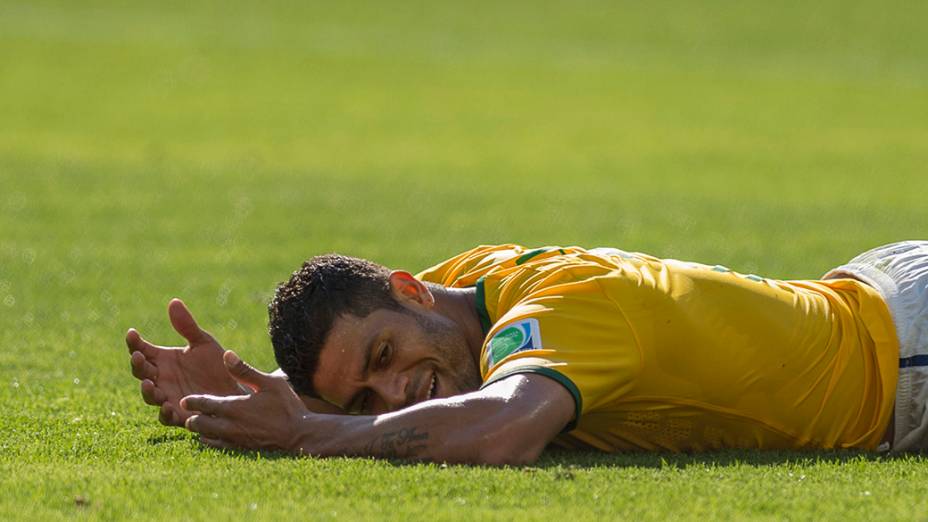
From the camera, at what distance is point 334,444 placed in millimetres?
5297

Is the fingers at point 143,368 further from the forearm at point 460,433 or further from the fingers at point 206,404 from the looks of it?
the forearm at point 460,433

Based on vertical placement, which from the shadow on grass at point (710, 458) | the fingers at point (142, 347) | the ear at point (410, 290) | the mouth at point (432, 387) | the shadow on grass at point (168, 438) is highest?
the ear at point (410, 290)

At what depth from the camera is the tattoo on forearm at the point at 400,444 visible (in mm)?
5133

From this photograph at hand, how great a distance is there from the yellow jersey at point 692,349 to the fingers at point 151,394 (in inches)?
56.9

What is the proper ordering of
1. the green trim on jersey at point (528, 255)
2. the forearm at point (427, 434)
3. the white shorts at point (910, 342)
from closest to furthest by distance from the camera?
the forearm at point (427, 434) → the white shorts at point (910, 342) → the green trim on jersey at point (528, 255)

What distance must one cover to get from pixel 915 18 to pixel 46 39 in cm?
2259

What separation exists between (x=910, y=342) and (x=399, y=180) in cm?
1361

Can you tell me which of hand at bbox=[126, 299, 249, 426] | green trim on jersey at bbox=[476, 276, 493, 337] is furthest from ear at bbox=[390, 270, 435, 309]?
hand at bbox=[126, 299, 249, 426]

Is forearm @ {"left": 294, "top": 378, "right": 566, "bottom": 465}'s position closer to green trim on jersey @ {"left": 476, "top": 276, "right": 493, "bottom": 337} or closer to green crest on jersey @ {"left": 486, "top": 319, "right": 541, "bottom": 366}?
green crest on jersey @ {"left": 486, "top": 319, "right": 541, "bottom": 366}

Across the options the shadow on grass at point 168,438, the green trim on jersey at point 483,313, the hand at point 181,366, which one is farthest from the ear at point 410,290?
the shadow on grass at point 168,438

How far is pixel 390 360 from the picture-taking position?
5582 mm

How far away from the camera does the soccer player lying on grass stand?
5199 mm

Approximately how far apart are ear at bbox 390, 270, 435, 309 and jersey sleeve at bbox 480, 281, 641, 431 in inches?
15.8

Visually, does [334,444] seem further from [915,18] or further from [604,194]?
[915,18]
